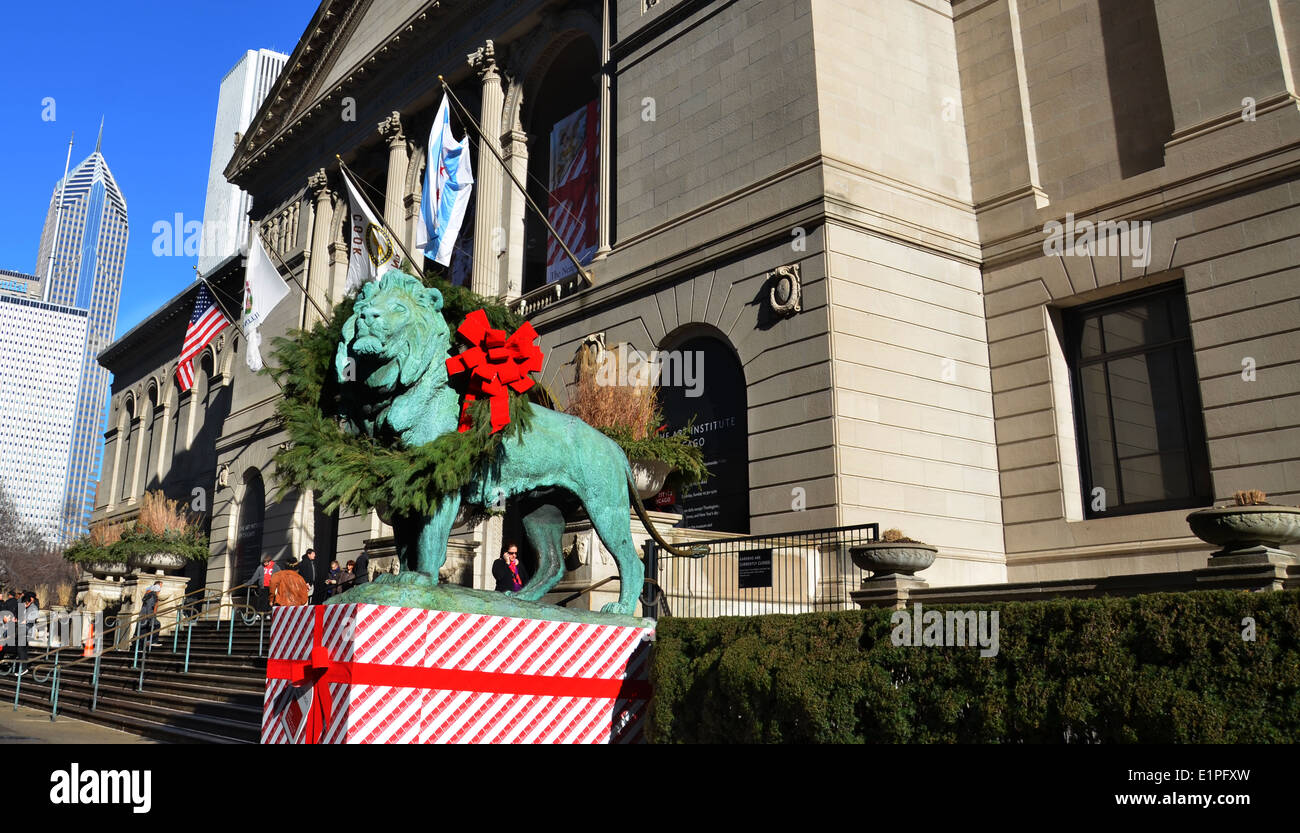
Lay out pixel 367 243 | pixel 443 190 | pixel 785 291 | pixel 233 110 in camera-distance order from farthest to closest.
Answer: pixel 233 110 < pixel 367 243 < pixel 443 190 < pixel 785 291

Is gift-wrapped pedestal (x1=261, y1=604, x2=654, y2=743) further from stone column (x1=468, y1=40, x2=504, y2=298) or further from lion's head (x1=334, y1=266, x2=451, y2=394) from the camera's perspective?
stone column (x1=468, y1=40, x2=504, y2=298)

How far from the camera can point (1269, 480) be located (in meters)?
15.4

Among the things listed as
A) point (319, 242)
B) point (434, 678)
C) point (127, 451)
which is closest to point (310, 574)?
point (319, 242)

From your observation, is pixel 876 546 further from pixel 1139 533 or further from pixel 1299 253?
pixel 1299 253

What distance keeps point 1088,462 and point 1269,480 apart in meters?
3.46

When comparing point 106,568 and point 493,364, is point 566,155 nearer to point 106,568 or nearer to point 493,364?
point 493,364

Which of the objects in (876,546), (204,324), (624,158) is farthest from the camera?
(204,324)

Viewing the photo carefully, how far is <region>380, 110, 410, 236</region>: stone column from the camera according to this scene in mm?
33688

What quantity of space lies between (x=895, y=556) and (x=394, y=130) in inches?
1097

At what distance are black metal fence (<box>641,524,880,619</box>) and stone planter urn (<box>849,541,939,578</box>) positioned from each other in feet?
8.87

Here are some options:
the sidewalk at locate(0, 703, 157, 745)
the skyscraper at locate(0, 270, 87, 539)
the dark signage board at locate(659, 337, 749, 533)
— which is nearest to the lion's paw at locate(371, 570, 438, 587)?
the sidewalk at locate(0, 703, 157, 745)

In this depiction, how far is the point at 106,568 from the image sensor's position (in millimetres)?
35375

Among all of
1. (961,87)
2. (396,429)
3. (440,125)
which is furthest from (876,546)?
(440,125)

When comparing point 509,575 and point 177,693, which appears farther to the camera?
point 177,693
